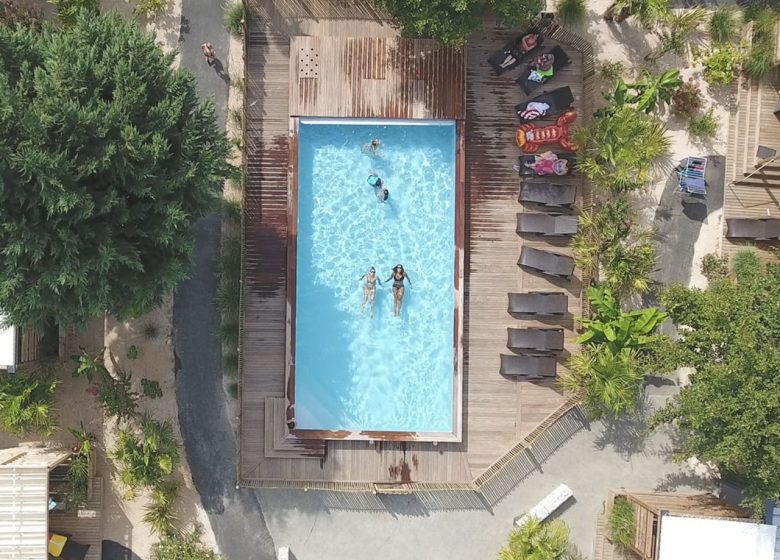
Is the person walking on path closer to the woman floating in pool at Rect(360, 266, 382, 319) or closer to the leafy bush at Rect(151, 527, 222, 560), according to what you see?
the woman floating in pool at Rect(360, 266, 382, 319)

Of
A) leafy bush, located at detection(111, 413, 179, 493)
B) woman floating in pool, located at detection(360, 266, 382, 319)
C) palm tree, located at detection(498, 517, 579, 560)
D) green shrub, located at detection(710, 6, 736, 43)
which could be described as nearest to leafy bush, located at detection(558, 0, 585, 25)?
green shrub, located at detection(710, 6, 736, 43)

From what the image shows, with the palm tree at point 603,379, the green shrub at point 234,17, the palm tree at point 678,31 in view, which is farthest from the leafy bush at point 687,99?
the green shrub at point 234,17

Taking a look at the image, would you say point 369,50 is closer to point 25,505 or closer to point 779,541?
point 25,505

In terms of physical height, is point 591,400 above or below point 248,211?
below

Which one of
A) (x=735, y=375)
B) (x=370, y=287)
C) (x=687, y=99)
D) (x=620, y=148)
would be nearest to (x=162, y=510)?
(x=370, y=287)

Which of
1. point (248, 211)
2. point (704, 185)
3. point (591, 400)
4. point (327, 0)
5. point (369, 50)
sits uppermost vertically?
point (327, 0)

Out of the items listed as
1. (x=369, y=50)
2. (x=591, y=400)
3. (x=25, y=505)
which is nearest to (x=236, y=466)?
(x=25, y=505)

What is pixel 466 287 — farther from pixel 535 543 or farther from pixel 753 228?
pixel 753 228
